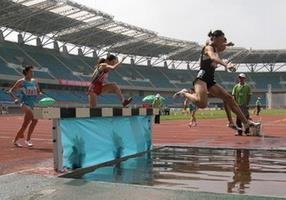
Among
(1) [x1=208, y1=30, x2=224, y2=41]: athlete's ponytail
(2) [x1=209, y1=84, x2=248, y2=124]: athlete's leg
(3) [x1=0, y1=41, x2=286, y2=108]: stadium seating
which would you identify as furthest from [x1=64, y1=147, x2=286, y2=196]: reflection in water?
(3) [x1=0, y1=41, x2=286, y2=108]: stadium seating

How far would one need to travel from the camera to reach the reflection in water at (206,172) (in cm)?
576

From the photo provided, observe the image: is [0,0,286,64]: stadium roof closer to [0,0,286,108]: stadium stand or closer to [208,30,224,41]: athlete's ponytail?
[0,0,286,108]: stadium stand

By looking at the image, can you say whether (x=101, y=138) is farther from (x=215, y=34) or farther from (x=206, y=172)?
(x=215, y=34)

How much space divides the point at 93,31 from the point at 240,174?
66471mm

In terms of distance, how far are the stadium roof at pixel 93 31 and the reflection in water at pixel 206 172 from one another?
50.5 m

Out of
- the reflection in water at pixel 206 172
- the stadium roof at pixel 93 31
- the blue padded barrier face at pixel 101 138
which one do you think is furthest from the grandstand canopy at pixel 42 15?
the reflection in water at pixel 206 172

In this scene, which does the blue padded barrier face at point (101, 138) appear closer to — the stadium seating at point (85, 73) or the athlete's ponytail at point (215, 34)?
the athlete's ponytail at point (215, 34)

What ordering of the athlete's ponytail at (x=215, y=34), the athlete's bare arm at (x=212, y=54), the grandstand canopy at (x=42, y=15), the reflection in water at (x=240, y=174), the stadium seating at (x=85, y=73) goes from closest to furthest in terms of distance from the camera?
the reflection in water at (x=240, y=174) → the athlete's bare arm at (x=212, y=54) → the athlete's ponytail at (x=215, y=34) → the grandstand canopy at (x=42, y=15) → the stadium seating at (x=85, y=73)

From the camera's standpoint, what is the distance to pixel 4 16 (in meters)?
60.2

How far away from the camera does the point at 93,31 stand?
235 feet

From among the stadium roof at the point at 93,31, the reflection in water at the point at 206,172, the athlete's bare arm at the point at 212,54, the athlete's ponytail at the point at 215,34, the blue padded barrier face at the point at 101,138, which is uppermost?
the stadium roof at the point at 93,31

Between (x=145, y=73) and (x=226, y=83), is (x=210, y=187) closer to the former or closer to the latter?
(x=145, y=73)

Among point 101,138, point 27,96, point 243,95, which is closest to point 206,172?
point 101,138

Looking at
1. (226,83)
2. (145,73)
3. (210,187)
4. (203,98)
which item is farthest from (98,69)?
(226,83)
